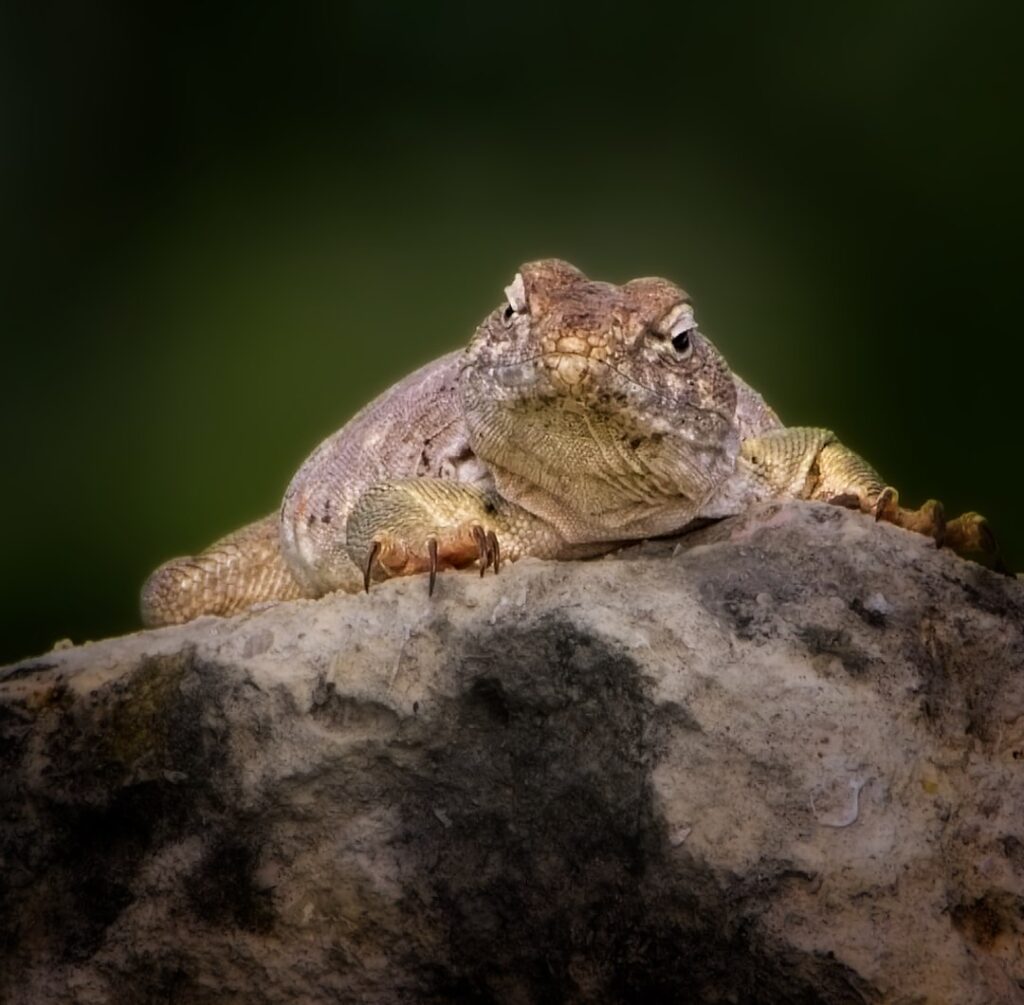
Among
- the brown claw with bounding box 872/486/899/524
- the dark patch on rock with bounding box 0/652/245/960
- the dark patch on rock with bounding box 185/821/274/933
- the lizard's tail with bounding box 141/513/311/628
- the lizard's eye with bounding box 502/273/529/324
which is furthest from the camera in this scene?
the lizard's tail with bounding box 141/513/311/628

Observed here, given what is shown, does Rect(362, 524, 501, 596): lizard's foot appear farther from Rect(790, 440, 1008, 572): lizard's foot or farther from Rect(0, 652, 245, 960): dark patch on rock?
Rect(790, 440, 1008, 572): lizard's foot

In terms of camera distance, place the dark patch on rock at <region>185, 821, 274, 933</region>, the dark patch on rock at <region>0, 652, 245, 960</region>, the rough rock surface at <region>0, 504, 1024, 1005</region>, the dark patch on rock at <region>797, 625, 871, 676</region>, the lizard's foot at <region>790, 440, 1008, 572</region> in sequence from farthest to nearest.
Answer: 1. the lizard's foot at <region>790, 440, 1008, 572</region>
2. the dark patch on rock at <region>0, 652, 245, 960</region>
3. the dark patch on rock at <region>185, 821, 274, 933</region>
4. the dark patch on rock at <region>797, 625, 871, 676</region>
5. the rough rock surface at <region>0, 504, 1024, 1005</region>

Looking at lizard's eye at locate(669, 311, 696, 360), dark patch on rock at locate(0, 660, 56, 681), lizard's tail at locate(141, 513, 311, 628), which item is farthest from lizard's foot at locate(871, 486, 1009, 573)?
lizard's tail at locate(141, 513, 311, 628)

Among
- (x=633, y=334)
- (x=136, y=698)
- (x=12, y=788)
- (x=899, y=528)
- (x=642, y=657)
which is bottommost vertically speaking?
(x=12, y=788)

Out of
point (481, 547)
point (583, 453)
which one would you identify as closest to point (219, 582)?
point (481, 547)

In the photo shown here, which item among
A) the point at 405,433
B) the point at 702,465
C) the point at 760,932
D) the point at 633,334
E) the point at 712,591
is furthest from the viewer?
the point at 405,433

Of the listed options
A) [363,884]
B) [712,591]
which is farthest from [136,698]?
[712,591]

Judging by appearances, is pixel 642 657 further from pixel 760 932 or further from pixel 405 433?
pixel 405 433

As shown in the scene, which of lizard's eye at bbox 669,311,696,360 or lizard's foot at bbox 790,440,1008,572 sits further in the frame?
lizard's eye at bbox 669,311,696,360
